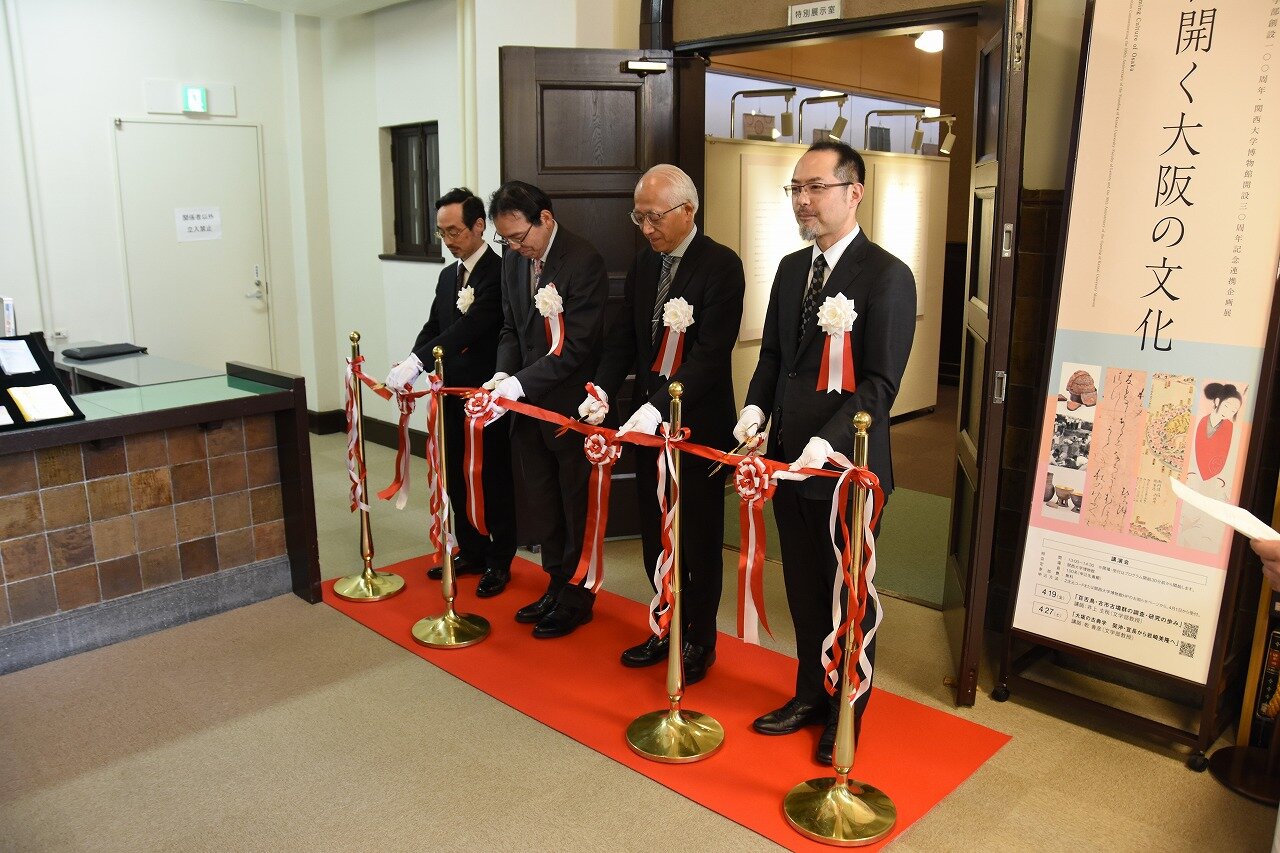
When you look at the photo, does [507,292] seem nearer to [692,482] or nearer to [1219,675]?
[692,482]

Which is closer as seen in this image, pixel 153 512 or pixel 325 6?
pixel 153 512

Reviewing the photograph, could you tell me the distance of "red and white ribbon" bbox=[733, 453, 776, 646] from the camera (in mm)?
2637

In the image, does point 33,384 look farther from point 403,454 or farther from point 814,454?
point 814,454

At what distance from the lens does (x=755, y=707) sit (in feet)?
10.4

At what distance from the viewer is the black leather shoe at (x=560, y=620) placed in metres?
3.69

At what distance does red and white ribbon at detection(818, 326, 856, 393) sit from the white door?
→ 16.2 ft

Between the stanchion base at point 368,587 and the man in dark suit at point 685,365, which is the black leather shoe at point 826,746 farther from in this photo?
the stanchion base at point 368,587

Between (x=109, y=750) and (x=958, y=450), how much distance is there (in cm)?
297

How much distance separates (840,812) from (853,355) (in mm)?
1187

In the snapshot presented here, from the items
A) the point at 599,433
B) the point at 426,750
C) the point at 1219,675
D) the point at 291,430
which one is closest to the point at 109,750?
the point at 426,750

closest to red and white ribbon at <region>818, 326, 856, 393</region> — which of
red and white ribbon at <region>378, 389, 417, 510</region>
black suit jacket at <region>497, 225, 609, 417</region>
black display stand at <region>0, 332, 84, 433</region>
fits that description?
black suit jacket at <region>497, 225, 609, 417</region>

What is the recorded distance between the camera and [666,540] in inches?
115

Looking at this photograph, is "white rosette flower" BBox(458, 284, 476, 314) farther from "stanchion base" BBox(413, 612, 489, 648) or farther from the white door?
the white door

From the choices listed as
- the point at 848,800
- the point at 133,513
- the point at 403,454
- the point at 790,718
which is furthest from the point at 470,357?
the point at 848,800
